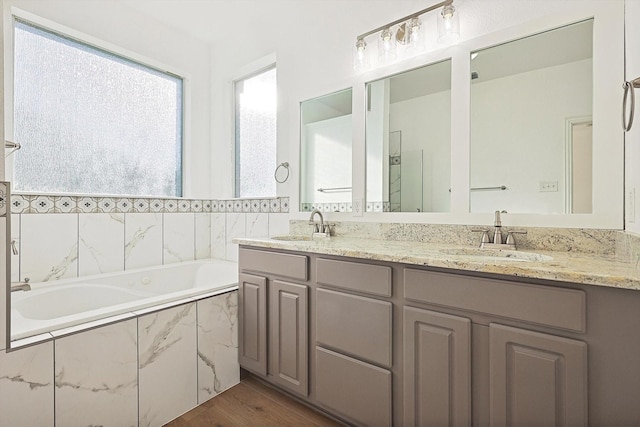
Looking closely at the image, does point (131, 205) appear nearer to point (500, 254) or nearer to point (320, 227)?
point (320, 227)

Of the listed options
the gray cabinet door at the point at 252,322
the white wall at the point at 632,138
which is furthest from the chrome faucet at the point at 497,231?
the gray cabinet door at the point at 252,322

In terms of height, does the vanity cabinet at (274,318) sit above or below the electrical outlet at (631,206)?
below

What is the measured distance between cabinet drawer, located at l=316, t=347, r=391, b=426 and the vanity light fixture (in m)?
1.71

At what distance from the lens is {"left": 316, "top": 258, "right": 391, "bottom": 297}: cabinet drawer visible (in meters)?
1.36

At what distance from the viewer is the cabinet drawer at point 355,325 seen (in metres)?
1.36

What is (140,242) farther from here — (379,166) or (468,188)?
(468,188)

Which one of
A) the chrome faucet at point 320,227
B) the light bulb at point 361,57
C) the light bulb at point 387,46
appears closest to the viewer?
the light bulb at point 387,46

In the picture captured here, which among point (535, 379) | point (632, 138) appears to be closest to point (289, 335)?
point (535, 379)

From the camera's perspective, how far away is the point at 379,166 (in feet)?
6.66

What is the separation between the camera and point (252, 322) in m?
1.94

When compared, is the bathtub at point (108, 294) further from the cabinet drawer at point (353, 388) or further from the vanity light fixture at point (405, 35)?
the vanity light fixture at point (405, 35)

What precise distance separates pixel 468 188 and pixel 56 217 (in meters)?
2.58

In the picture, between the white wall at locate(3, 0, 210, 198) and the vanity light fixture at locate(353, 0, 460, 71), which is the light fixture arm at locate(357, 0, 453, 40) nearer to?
the vanity light fixture at locate(353, 0, 460, 71)

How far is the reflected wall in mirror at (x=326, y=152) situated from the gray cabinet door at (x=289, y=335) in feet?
2.38
